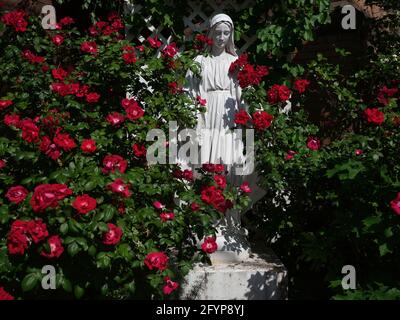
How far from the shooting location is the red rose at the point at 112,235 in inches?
68.7

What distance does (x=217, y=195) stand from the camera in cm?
226

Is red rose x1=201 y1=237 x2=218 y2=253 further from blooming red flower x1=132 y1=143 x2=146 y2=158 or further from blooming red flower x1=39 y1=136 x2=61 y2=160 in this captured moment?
blooming red flower x1=39 y1=136 x2=61 y2=160

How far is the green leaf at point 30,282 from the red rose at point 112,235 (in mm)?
326

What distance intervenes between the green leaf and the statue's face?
6.65 feet

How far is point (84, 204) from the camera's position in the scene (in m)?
1.68

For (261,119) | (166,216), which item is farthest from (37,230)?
(261,119)

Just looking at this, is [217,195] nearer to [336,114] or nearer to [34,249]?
[34,249]

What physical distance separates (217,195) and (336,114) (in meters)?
1.91

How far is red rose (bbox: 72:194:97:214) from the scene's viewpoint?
167cm

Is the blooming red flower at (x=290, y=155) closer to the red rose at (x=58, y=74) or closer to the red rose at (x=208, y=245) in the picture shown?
the red rose at (x=208, y=245)

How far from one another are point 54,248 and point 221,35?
1960mm

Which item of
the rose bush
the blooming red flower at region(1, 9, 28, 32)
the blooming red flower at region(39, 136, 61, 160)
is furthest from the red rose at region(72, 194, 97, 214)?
the blooming red flower at region(1, 9, 28, 32)

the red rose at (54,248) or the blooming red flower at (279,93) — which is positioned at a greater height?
the blooming red flower at (279,93)

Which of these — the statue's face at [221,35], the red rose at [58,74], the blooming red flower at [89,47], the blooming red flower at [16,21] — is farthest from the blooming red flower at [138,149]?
the blooming red flower at [16,21]
